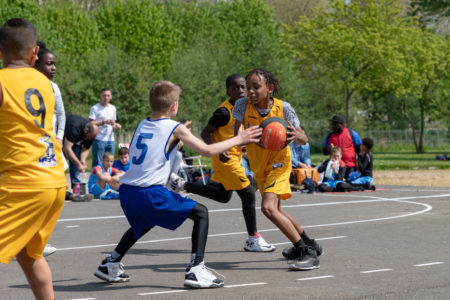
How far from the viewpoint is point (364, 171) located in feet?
58.7

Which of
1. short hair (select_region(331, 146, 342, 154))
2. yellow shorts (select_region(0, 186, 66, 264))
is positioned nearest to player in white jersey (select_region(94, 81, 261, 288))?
yellow shorts (select_region(0, 186, 66, 264))

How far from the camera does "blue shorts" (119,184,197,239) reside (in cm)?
650

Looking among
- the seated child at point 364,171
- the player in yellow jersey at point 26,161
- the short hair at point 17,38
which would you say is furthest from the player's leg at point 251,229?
the seated child at point 364,171

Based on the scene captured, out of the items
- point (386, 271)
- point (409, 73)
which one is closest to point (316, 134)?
point (409, 73)

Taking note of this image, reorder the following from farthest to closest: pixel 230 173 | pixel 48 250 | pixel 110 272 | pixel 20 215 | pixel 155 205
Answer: pixel 230 173, pixel 48 250, pixel 110 272, pixel 155 205, pixel 20 215

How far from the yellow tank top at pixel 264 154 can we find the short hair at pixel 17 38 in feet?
11.1

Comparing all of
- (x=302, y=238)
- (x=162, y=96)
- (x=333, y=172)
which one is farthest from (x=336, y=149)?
(x=162, y=96)

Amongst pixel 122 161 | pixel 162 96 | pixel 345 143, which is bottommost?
pixel 122 161

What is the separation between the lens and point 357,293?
6203 mm

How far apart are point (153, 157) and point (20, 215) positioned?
199 centimetres

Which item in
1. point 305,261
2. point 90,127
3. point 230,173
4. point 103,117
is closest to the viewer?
point 305,261

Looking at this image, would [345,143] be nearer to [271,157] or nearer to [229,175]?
[229,175]

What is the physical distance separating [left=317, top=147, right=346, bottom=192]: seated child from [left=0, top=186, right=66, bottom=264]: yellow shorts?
43.6 ft

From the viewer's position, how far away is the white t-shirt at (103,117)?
57.2ft
